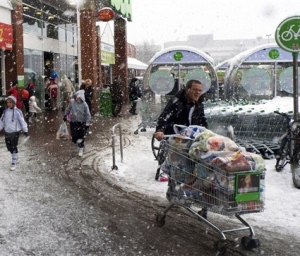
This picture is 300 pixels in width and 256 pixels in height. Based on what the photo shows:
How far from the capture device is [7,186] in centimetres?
804

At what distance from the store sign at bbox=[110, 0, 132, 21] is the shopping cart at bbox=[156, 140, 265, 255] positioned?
1896cm

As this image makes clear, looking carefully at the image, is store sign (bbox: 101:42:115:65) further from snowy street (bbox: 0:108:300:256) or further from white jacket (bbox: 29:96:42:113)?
snowy street (bbox: 0:108:300:256)

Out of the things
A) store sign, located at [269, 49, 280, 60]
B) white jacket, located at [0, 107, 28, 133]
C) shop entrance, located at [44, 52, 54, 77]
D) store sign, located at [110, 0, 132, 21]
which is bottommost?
white jacket, located at [0, 107, 28, 133]

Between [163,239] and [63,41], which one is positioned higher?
[63,41]

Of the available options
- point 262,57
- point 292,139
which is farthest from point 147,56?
point 292,139

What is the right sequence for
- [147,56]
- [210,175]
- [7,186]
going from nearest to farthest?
[210,175]
[7,186]
[147,56]

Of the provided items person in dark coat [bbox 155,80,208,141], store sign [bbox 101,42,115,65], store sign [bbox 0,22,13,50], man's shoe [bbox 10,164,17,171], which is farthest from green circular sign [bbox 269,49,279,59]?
store sign [bbox 101,42,115,65]

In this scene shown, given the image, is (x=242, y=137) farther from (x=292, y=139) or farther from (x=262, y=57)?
(x=262, y=57)

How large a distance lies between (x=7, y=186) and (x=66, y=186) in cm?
101

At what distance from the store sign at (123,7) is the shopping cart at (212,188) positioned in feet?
62.2

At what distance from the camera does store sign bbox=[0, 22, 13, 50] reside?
16812 millimetres

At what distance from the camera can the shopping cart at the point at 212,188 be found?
186 inches

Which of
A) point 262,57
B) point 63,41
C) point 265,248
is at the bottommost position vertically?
point 265,248

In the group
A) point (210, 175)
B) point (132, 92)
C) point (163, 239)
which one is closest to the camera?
point (210, 175)
